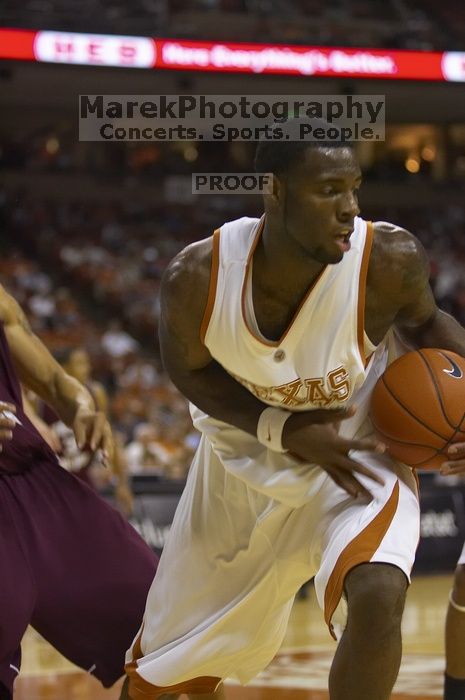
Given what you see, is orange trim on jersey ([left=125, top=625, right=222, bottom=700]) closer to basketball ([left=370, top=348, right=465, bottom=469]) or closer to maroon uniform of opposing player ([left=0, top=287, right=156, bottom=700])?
maroon uniform of opposing player ([left=0, top=287, right=156, bottom=700])

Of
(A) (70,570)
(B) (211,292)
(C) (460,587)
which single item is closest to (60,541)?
(A) (70,570)

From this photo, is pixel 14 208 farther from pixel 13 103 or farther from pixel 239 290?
pixel 239 290

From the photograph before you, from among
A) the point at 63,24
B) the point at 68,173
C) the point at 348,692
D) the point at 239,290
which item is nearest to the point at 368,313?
the point at 239,290

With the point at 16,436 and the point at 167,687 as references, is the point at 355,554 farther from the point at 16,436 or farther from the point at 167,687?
the point at 16,436

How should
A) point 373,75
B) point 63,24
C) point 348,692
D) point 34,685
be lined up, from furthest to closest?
1. point 373,75
2. point 63,24
3. point 34,685
4. point 348,692

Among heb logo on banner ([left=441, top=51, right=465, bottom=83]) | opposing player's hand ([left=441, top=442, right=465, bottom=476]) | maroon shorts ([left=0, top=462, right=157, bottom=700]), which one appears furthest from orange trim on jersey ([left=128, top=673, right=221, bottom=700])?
heb logo on banner ([left=441, top=51, right=465, bottom=83])

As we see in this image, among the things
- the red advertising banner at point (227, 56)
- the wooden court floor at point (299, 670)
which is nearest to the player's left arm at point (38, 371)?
the wooden court floor at point (299, 670)

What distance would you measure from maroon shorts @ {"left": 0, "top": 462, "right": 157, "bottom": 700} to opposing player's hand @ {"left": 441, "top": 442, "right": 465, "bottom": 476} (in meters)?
1.07

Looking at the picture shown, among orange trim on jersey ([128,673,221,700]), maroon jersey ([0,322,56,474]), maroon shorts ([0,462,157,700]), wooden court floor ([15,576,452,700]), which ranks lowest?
wooden court floor ([15,576,452,700])

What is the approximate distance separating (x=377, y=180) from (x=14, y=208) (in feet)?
21.8

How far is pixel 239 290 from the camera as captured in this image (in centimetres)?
319

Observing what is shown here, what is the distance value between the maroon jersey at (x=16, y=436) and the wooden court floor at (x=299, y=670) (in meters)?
1.95

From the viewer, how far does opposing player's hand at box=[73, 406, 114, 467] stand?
11.2 ft

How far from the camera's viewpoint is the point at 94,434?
11.2ft
